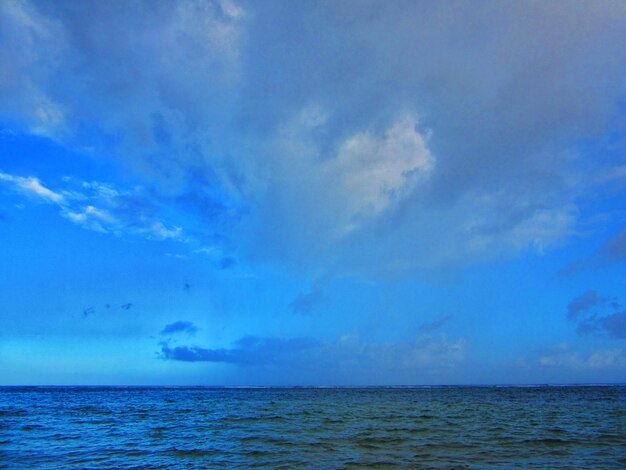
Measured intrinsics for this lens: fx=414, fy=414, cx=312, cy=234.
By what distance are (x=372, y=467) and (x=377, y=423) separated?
21.0 meters

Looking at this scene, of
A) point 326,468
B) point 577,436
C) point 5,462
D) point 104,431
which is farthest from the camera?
point 104,431

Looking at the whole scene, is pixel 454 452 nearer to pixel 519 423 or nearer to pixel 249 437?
pixel 249 437

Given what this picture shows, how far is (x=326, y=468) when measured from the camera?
20594mm

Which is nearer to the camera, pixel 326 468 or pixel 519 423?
pixel 326 468

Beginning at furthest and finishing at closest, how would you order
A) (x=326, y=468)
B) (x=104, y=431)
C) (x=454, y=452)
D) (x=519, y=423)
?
(x=519, y=423)
(x=104, y=431)
(x=454, y=452)
(x=326, y=468)

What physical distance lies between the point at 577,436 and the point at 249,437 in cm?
2437

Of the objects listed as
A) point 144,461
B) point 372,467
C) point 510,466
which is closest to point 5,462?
point 144,461

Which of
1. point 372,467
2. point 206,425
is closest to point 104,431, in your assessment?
point 206,425

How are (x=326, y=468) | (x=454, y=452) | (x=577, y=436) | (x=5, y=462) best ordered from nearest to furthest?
(x=326, y=468) < (x=5, y=462) < (x=454, y=452) < (x=577, y=436)

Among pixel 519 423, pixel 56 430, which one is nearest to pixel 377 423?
pixel 519 423

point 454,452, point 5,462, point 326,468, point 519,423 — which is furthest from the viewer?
point 519,423

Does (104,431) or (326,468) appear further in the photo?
(104,431)

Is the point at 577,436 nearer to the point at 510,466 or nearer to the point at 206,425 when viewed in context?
the point at 510,466

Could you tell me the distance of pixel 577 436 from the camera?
30.4 m
